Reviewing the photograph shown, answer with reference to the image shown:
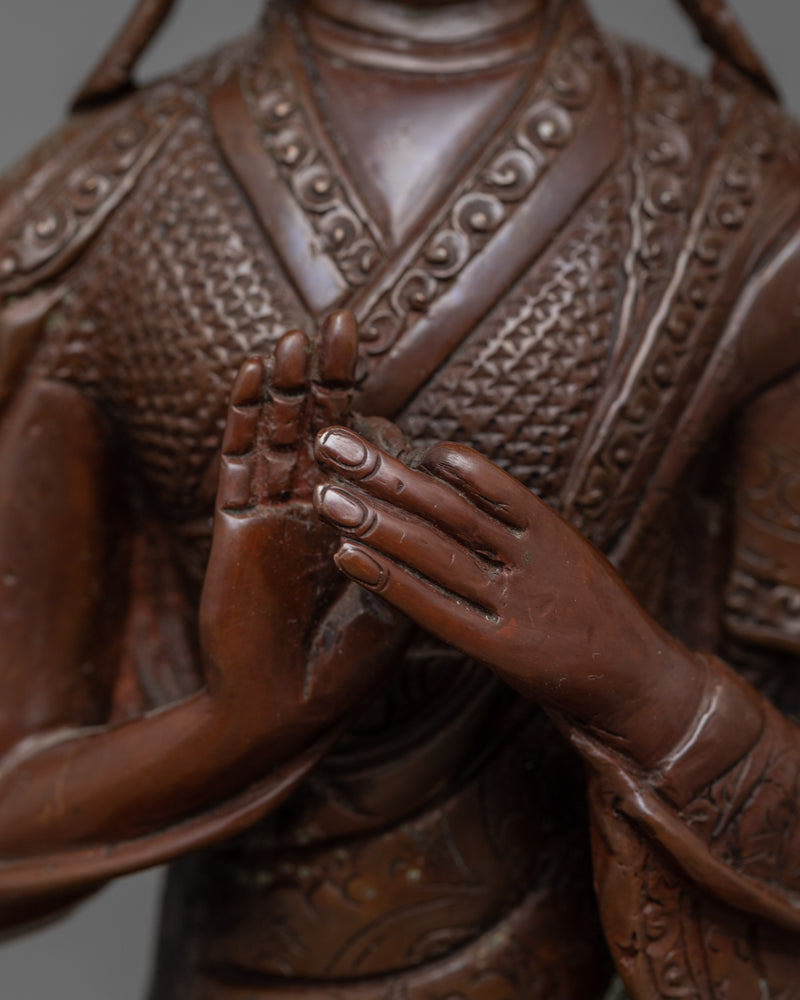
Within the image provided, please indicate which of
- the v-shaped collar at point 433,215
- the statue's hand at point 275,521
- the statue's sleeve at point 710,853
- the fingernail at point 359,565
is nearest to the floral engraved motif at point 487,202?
the v-shaped collar at point 433,215

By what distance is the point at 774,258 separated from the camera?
4.43 ft

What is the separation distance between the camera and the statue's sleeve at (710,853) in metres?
1.24

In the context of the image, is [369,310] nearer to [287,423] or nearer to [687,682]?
[287,423]

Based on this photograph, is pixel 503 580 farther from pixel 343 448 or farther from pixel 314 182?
pixel 314 182

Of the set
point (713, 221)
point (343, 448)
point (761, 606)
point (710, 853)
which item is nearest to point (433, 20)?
point (713, 221)

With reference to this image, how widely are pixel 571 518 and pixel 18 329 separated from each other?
513 mm

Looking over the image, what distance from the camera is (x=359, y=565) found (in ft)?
3.64

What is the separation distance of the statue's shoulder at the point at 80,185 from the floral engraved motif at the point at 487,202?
0.85 ft

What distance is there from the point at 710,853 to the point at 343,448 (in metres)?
0.45

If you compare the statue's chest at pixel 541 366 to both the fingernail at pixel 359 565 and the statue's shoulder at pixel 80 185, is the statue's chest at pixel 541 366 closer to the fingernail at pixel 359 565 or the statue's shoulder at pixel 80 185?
the fingernail at pixel 359 565

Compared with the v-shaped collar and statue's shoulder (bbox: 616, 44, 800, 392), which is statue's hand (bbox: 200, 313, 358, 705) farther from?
statue's shoulder (bbox: 616, 44, 800, 392)

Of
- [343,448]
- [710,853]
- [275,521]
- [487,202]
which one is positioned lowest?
[710,853]

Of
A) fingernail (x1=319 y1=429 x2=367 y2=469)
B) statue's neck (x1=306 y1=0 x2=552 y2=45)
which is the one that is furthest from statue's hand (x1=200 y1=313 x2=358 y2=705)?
statue's neck (x1=306 y1=0 x2=552 y2=45)

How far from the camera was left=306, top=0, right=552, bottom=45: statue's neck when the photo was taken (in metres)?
1.36
